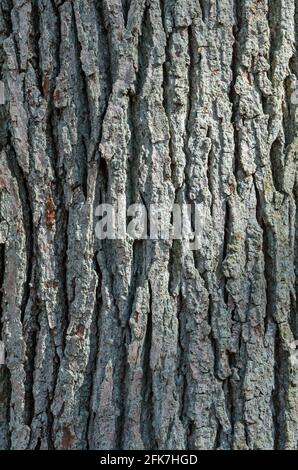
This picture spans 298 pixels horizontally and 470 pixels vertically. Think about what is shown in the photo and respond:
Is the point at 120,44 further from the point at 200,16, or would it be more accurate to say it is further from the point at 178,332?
the point at 178,332

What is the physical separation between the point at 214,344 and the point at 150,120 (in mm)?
643

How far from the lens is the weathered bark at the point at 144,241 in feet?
7.19

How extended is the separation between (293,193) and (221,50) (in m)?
0.45

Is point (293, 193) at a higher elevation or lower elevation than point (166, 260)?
higher

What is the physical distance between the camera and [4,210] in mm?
2262

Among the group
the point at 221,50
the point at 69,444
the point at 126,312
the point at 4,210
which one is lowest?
the point at 69,444

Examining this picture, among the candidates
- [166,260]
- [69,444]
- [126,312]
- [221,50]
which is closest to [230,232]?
[166,260]

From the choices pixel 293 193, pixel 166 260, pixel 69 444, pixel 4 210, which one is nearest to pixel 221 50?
pixel 293 193

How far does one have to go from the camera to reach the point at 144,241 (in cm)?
221

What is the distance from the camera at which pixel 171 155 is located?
2207 millimetres

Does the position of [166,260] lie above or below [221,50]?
below

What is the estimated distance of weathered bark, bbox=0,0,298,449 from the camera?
2191mm

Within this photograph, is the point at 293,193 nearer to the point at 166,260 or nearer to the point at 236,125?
the point at 236,125

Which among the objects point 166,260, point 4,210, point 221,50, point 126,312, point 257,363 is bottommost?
point 257,363
